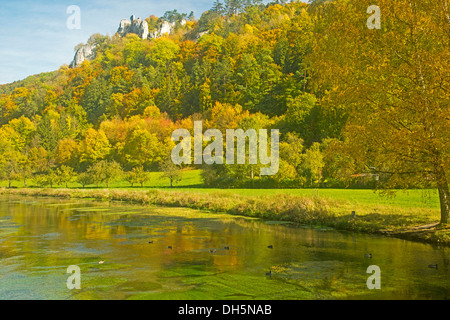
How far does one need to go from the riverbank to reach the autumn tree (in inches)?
75.4

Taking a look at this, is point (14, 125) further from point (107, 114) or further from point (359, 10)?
point (359, 10)

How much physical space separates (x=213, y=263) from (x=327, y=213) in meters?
14.2

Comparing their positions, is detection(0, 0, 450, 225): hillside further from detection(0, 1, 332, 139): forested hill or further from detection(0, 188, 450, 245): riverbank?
detection(0, 188, 450, 245): riverbank

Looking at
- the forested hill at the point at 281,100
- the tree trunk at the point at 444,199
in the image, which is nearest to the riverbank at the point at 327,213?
the tree trunk at the point at 444,199

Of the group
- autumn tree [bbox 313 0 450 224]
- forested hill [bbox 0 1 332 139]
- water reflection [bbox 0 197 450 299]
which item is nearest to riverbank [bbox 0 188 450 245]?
water reflection [bbox 0 197 450 299]

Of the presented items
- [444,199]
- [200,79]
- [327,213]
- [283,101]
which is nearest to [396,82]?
[444,199]

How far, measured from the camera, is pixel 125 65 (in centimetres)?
18012

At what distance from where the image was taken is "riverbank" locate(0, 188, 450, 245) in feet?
76.5

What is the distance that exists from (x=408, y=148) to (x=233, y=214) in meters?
19.7

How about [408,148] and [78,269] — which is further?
[408,148]

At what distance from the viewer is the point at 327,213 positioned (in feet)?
97.8

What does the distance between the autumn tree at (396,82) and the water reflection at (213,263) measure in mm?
4798

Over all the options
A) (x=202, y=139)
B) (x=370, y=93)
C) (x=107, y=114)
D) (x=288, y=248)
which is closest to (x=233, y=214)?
(x=288, y=248)

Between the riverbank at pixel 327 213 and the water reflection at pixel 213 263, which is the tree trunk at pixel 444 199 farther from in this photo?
the water reflection at pixel 213 263
